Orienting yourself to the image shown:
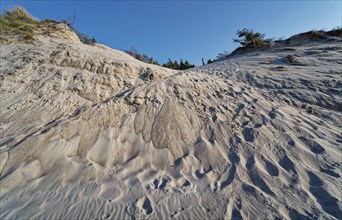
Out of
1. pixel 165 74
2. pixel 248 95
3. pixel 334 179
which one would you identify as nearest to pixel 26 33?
pixel 165 74

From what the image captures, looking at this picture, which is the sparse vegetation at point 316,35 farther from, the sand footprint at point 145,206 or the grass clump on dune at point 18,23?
the grass clump on dune at point 18,23

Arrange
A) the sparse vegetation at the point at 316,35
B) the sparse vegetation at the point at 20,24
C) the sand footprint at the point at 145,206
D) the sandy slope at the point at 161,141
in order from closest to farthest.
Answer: the sand footprint at the point at 145,206 → the sandy slope at the point at 161,141 → the sparse vegetation at the point at 20,24 → the sparse vegetation at the point at 316,35

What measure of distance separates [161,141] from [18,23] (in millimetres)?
6266

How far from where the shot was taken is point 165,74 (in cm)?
631

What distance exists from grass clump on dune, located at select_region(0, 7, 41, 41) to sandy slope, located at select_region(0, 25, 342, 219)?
0.76m

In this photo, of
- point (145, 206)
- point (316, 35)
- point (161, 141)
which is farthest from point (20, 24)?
point (316, 35)

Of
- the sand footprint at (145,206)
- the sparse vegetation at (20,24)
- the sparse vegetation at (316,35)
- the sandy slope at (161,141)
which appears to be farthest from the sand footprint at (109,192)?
the sparse vegetation at (316,35)

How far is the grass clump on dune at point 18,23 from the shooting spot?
638cm

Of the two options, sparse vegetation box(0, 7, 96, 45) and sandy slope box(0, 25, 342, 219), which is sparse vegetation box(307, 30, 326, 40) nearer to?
sandy slope box(0, 25, 342, 219)

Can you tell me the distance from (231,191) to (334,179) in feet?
4.36

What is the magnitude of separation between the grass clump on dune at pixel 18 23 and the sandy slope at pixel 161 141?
764 mm

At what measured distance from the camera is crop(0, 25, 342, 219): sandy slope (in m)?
2.52

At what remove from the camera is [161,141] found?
141 inches

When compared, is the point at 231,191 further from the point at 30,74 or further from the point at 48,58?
the point at 48,58
